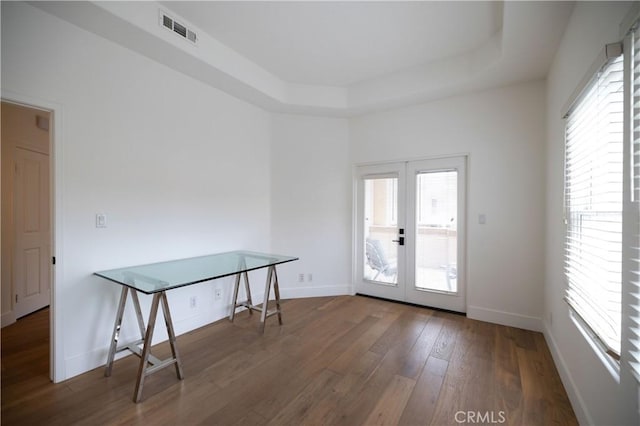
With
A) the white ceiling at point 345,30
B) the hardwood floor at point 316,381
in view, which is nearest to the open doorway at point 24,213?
the hardwood floor at point 316,381

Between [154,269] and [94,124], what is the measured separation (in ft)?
4.52


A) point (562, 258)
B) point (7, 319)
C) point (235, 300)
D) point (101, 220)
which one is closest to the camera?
point (562, 258)

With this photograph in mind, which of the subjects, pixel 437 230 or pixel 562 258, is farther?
pixel 437 230

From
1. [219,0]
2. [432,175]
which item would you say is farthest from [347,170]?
[219,0]

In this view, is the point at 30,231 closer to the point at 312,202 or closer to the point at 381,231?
the point at 312,202

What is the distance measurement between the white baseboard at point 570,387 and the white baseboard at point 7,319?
5435mm

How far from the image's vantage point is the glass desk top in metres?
2.16

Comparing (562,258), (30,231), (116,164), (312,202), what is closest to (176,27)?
(116,164)

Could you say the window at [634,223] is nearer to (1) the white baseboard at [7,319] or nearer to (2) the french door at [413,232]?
(2) the french door at [413,232]

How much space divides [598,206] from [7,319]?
563 centimetres

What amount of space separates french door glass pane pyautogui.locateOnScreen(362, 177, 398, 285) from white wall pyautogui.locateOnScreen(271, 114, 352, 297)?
30 cm

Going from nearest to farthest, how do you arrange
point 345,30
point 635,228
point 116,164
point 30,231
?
point 635,228
point 116,164
point 345,30
point 30,231

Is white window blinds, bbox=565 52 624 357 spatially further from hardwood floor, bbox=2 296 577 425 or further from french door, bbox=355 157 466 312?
french door, bbox=355 157 466 312

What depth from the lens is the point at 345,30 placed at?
2.82m
